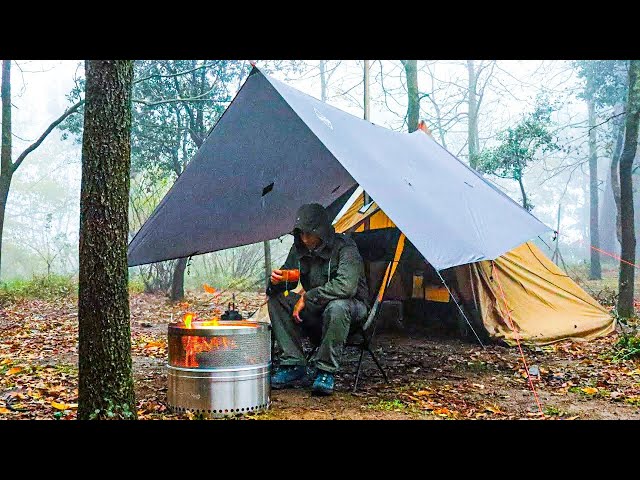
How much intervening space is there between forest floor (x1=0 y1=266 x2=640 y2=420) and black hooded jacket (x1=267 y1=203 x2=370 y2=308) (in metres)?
0.54

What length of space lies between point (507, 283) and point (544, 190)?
25896mm

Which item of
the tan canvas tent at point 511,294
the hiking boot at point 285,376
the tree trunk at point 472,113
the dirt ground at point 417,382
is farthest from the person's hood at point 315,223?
the tree trunk at point 472,113

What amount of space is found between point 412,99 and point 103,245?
6.83m

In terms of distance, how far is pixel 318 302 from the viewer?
317 centimetres

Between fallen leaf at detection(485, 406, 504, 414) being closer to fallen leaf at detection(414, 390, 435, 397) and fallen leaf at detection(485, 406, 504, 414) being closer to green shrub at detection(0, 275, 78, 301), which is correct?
fallen leaf at detection(414, 390, 435, 397)

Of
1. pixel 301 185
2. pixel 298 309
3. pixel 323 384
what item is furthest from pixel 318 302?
pixel 301 185

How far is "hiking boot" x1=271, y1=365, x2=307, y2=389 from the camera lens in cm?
329

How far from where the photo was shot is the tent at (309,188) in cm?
326

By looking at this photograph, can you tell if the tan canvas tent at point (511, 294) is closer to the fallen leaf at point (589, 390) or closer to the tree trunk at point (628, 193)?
the tree trunk at point (628, 193)

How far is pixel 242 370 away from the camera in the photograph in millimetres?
2684

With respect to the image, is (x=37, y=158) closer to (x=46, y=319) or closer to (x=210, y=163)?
(x=46, y=319)

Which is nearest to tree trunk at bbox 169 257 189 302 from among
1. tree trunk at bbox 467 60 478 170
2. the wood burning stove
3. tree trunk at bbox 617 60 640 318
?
tree trunk at bbox 617 60 640 318

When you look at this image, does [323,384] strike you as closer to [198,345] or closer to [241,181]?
[198,345]
